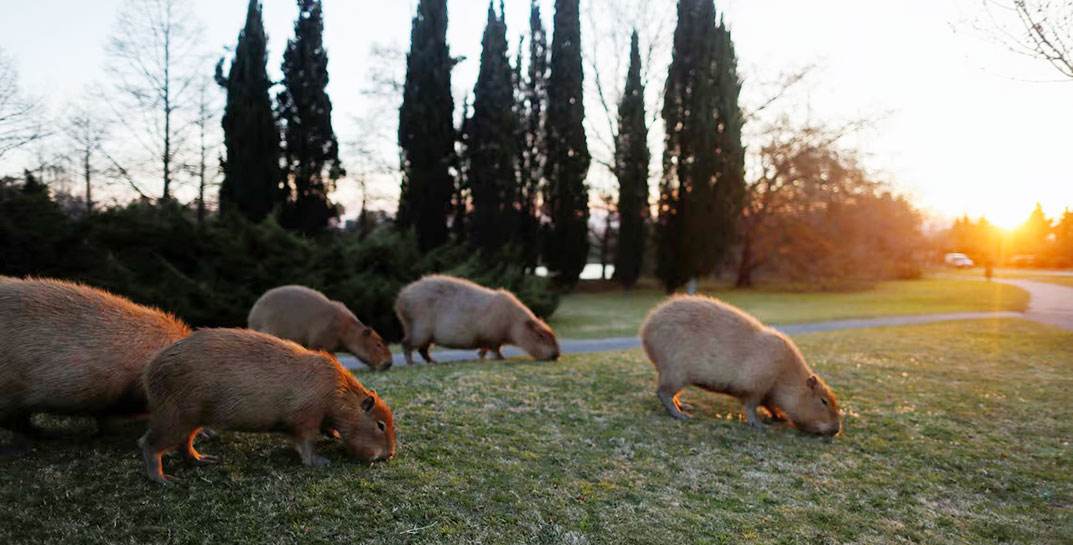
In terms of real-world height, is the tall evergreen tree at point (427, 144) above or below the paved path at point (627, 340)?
above

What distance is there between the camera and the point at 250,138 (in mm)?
16531

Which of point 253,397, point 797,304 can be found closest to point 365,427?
point 253,397

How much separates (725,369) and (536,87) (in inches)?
998

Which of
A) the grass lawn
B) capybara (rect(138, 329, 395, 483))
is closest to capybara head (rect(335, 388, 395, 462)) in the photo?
capybara (rect(138, 329, 395, 483))

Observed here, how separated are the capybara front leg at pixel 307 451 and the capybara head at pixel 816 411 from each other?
3998mm

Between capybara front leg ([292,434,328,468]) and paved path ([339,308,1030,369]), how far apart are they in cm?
514

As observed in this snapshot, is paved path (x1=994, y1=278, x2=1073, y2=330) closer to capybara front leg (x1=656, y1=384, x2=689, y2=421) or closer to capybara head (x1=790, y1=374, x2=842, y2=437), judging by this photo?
capybara head (x1=790, y1=374, x2=842, y2=437)

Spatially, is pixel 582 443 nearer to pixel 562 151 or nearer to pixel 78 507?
pixel 78 507

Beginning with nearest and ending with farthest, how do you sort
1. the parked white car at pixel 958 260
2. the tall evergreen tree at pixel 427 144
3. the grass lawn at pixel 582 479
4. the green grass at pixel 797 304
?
1. the grass lawn at pixel 582 479
2. the green grass at pixel 797 304
3. the tall evergreen tree at pixel 427 144
4. the parked white car at pixel 958 260

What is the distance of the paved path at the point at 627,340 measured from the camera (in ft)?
33.8

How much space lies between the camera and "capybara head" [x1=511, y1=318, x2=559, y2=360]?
8695mm

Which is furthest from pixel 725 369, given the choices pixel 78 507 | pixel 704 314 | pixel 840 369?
pixel 78 507

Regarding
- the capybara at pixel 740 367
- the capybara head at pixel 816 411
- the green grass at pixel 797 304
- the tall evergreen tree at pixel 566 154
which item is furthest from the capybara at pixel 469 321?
the tall evergreen tree at pixel 566 154

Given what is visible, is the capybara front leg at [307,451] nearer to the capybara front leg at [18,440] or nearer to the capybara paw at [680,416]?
the capybara front leg at [18,440]
